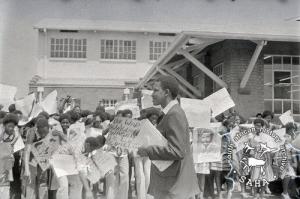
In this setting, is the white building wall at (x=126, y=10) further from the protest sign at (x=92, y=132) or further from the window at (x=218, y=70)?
the window at (x=218, y=70)

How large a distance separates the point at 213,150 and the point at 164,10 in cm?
238

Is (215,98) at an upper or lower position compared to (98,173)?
upper

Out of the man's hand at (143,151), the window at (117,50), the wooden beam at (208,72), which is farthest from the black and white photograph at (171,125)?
the window at (117,50)

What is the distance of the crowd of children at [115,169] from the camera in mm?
6406

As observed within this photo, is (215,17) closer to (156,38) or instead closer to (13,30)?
(13,30)

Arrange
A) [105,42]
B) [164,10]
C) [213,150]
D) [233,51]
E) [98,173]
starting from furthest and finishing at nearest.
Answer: [105,42], [233,51], [164,10], [213,150], [98,173]

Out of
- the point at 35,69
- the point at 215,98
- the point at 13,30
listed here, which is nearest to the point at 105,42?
the point at 35,69

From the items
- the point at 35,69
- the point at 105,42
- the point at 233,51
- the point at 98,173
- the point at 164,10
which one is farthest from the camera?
the point at 105,42

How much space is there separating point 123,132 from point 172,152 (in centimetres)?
206

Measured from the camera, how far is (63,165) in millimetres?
6277

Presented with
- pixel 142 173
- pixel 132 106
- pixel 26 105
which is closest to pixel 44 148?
pixel 26 105

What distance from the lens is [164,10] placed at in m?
8.00

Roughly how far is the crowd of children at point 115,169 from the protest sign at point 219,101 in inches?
13.3

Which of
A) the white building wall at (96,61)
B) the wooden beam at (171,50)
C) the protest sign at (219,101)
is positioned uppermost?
the white building wall at (96,61)
